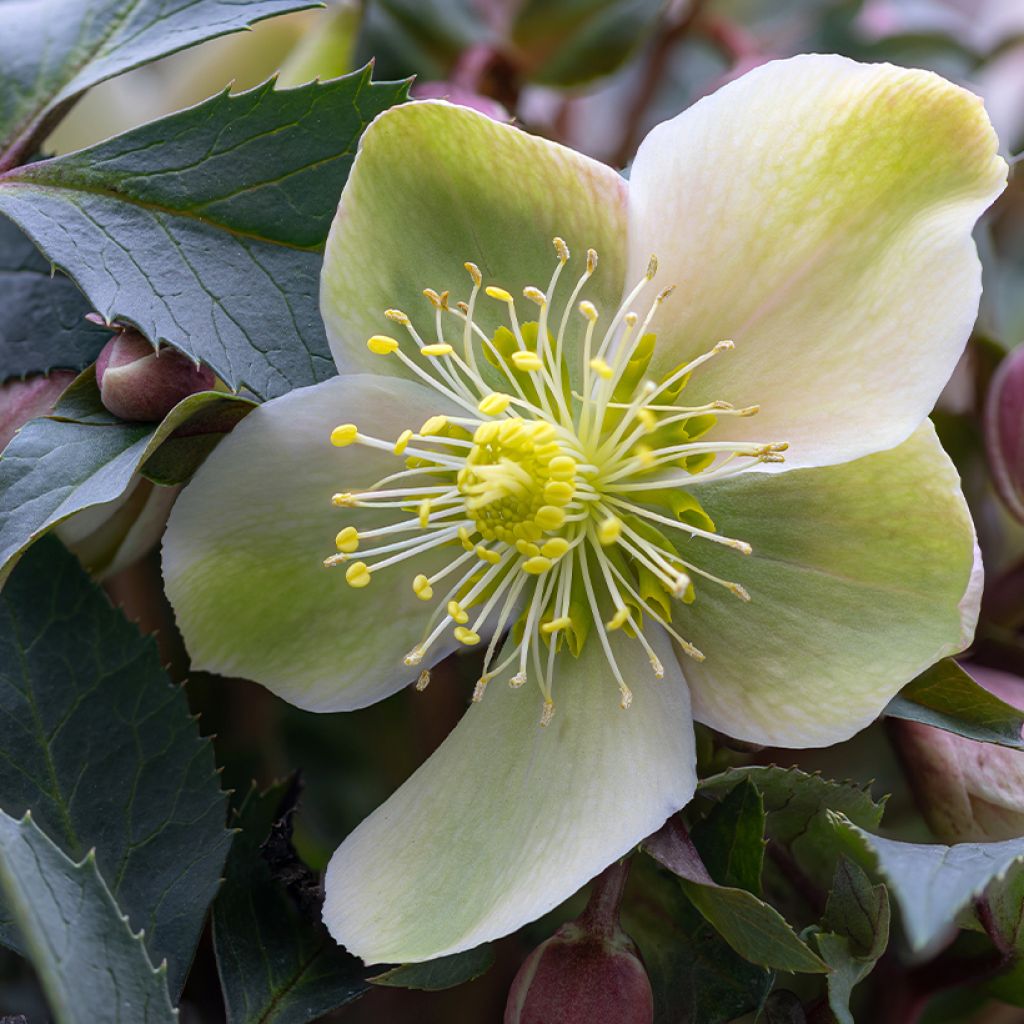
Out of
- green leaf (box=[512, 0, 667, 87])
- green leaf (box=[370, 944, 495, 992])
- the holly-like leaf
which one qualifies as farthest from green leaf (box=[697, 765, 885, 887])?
green leaf (box=[512, 0, 667, 87])

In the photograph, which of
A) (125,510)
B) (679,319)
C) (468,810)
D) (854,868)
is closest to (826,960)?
(854,868)

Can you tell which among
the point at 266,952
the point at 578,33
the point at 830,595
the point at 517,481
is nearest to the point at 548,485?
the point at 517,481

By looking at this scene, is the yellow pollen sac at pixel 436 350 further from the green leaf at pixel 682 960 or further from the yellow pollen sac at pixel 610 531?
the green leaf at pixel 682 960

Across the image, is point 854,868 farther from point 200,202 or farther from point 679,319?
point 200,202

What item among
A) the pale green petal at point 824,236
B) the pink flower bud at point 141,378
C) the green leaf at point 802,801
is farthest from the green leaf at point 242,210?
the green leaf at point 802,801

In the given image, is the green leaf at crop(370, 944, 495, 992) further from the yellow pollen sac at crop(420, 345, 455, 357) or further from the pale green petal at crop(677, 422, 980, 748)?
the yellow pollen sac at crop(420, 345, 455, 357)

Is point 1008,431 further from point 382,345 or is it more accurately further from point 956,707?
point 382,345
